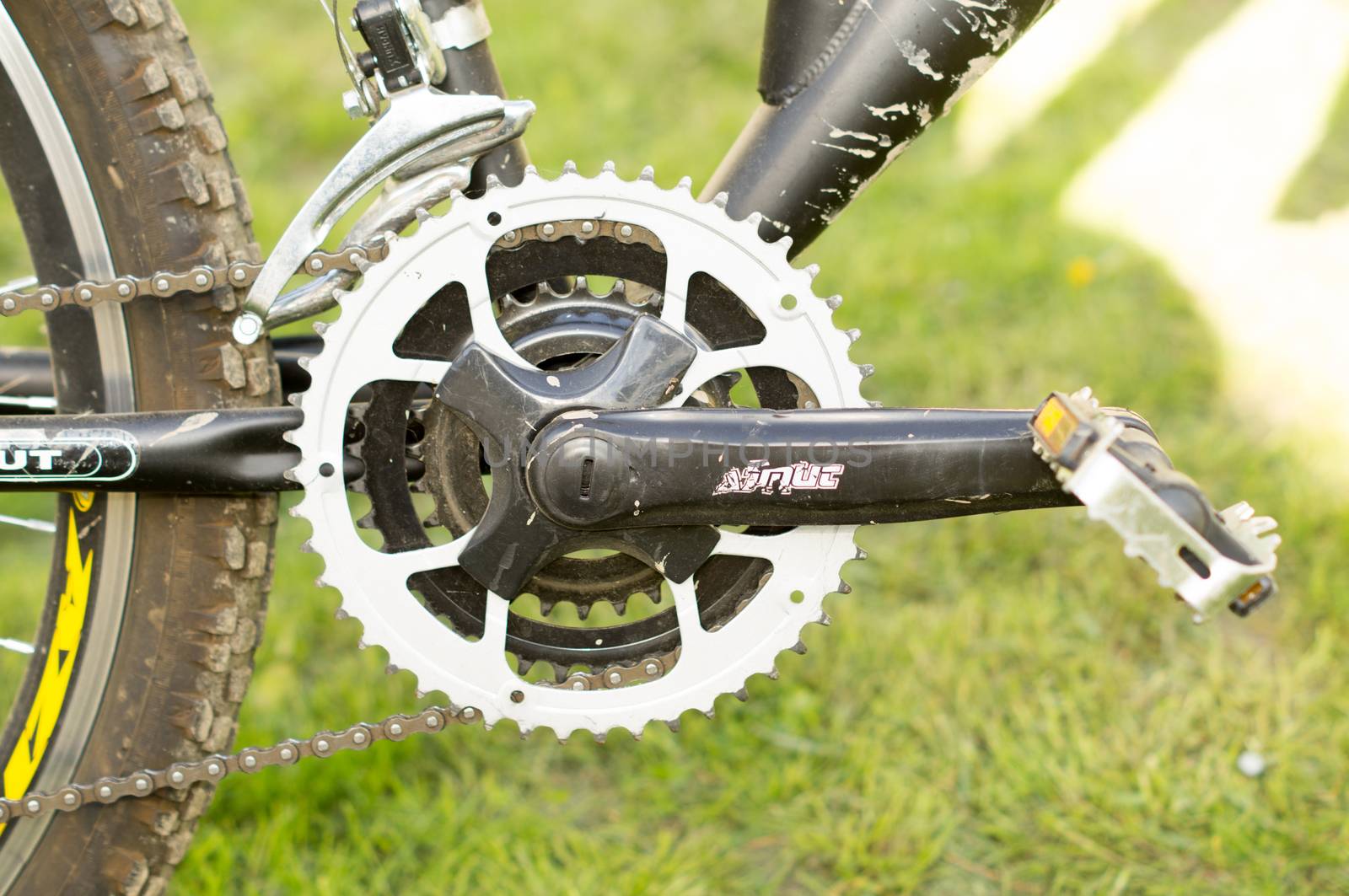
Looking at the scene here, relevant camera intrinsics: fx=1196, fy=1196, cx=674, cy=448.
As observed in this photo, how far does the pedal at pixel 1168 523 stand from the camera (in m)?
1.34

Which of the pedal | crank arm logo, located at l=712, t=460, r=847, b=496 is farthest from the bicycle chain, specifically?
the pedal

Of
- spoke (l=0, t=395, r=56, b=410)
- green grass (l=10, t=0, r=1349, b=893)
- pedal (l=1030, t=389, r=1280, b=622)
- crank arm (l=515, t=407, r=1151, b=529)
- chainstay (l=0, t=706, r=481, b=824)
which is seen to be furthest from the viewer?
green grass (l=10, t=0, r=1349, b=893)

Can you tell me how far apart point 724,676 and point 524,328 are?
0.54 m

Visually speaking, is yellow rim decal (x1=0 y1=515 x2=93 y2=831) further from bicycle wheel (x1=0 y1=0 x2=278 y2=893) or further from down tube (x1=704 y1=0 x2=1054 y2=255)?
down tube (x1=704 y1=0 x2=1054 y2=255)

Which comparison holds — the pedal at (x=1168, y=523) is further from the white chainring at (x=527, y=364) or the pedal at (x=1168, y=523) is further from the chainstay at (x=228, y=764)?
the chainstay at (x=228, y=764)

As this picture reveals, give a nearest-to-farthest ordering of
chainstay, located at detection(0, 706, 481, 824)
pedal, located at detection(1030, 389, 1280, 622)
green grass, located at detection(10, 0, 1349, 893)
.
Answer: pedal, located at detection(1030, 389, 1280, 622), chainstay, located at detection(0, 706, 481, 824), green grass, located at detection(10, 0, 1349, 893)

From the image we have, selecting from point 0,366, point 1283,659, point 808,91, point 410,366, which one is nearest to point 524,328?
point 410,366

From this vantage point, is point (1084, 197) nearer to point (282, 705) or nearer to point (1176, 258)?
point (1176, 258)

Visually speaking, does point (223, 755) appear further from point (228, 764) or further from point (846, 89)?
point (846, 89)

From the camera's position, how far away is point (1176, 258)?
324 centimetres

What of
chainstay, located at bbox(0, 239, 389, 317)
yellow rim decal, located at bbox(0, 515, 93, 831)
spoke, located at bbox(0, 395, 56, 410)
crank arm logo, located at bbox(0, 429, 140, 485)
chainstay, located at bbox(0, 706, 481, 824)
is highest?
spoke, located at bbox(0, 395, 56, 410)

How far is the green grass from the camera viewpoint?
196 cm

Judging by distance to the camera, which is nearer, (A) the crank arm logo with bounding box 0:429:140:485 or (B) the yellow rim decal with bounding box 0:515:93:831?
(A) the crank arm logo with bounding box 0:429:140:485

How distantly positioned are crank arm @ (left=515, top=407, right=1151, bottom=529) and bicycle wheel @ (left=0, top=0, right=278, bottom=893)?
1.56 feet
